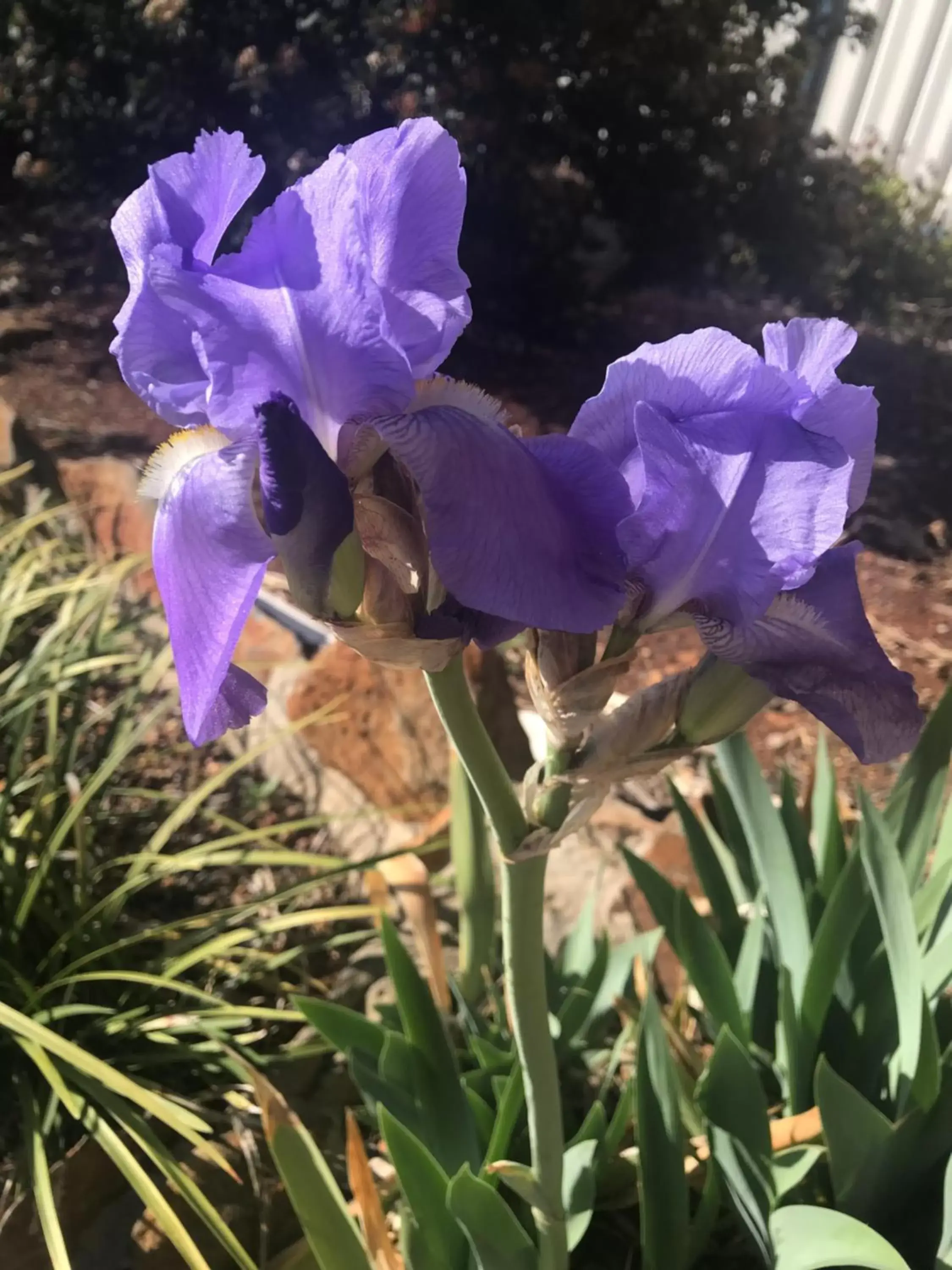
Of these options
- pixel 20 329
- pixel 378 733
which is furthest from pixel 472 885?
pixel 20 329

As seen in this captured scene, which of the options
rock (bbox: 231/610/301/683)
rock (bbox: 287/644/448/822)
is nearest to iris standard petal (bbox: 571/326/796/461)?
rock (bbox: 287/644/448/822)

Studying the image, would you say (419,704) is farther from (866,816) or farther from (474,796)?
(866,816)

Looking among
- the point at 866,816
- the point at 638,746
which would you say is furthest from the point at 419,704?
the point at 638,746

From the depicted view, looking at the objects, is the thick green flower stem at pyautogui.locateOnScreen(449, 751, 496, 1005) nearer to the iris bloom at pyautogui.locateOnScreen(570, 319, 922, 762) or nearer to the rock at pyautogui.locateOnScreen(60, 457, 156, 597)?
the iris bloom at pyautogui.locateOnScreen(570, 319, 922, 762)

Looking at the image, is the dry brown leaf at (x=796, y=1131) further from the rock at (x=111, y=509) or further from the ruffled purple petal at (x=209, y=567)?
the rock at (x=111, y=509)

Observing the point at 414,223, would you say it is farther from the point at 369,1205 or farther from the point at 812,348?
the point at 369,1205
